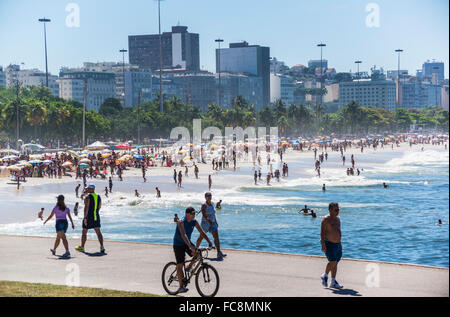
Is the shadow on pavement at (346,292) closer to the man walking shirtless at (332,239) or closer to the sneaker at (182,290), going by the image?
the man walking shirtless at (332,239)

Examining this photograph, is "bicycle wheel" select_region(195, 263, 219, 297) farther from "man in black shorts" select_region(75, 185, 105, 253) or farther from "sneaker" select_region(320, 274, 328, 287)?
"man in black shorts" select_region(75, 185, 105, 253)

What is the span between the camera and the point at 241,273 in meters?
11.7

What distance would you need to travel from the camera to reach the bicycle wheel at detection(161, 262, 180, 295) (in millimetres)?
10242

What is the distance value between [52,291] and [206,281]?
239 centimetres

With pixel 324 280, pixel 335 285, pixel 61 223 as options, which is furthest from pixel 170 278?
pixel 61 223

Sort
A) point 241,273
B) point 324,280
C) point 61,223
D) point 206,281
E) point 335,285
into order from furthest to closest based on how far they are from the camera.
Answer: point 61,223 → point 241,273 → point 324,280 → point 335,285 → point 206,281

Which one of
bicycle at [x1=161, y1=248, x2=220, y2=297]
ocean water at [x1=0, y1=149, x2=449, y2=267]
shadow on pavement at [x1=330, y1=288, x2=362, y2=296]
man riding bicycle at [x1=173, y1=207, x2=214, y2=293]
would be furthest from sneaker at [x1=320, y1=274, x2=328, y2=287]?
ocean water at [x1=0, y1=149, x2=449, y2=267]

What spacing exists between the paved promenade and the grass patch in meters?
0.51

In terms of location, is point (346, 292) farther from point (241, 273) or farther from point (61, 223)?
point (61, 223)

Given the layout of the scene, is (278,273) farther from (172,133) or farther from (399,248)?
(172,133)
